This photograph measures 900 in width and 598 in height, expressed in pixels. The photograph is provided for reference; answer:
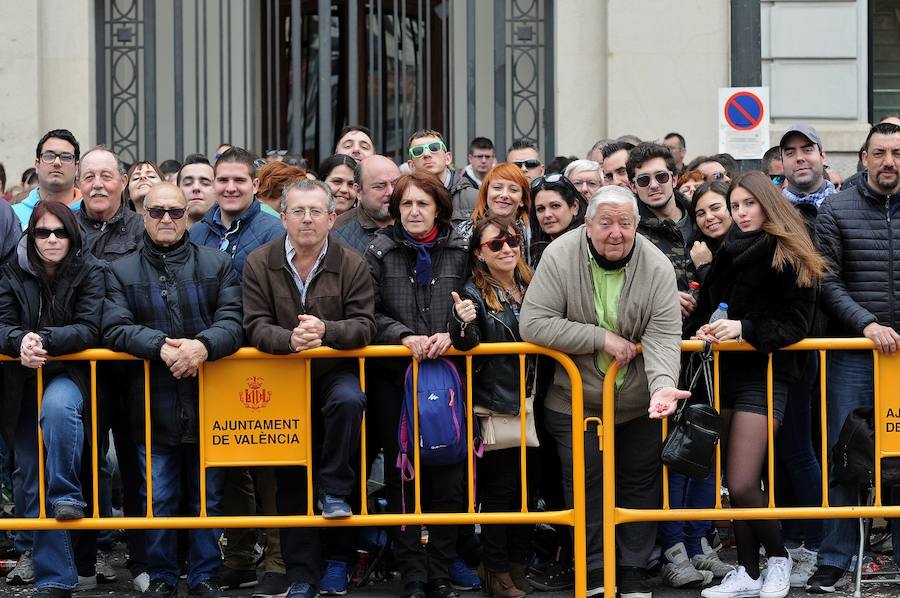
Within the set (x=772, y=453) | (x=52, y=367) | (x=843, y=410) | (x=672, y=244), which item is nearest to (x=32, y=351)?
(x=52, y=367)

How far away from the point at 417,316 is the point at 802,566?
2448 mm

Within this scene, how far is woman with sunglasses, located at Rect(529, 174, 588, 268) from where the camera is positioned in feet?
25.2

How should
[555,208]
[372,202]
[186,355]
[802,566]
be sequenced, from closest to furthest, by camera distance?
1. [186,355]
2. [802,566]
3. [555,208]
4. [372,202]

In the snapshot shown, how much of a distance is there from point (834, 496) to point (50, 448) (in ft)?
13.0

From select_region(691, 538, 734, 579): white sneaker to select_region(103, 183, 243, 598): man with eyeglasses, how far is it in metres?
2.56

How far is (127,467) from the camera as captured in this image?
7.24m

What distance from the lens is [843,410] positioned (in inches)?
281

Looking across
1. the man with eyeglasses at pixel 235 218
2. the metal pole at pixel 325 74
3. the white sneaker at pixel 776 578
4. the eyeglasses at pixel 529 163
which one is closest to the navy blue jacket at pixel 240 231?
the man with eyeglasses at pixel 235 218

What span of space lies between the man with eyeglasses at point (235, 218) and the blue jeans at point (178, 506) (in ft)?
3.84

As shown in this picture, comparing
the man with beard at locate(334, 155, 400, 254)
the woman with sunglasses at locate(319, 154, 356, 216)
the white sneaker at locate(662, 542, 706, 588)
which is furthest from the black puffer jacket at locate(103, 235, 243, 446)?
the white sneaker at locate(662, 542, 706, 588)

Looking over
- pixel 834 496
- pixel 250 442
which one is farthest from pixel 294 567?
pixel 834 496

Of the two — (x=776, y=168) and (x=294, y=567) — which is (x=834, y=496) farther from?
(x=776, y=168)

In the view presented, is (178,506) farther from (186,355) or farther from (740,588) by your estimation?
(740,588)

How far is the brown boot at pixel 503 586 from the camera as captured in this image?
7.11 meters
